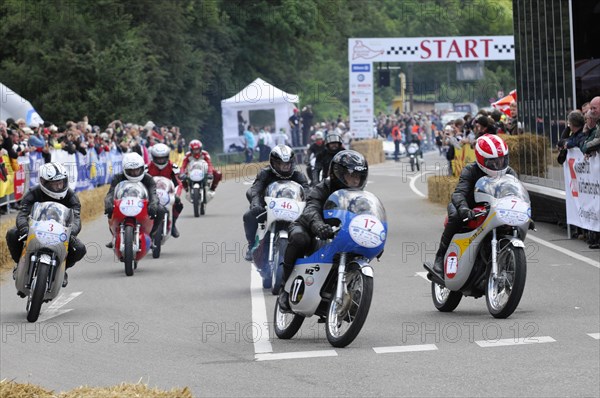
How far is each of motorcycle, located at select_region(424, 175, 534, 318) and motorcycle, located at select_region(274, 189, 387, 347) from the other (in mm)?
1596

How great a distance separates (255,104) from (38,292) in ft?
135

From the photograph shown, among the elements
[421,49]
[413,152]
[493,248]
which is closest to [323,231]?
[493,248]

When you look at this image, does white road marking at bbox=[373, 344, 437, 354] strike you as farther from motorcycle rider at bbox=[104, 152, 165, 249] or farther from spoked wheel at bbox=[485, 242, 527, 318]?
motorcycle rider at bbox=[104, 152, 165, 249]

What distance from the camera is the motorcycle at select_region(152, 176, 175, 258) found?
19.3 meters

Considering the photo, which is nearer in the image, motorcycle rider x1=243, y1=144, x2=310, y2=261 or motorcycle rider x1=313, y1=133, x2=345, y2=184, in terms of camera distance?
motorcycle rider x1=243, y1=144, x2=310, y2=261

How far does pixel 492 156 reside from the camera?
1196cm

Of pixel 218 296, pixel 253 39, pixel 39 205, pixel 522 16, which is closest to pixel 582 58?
pixel 522 16

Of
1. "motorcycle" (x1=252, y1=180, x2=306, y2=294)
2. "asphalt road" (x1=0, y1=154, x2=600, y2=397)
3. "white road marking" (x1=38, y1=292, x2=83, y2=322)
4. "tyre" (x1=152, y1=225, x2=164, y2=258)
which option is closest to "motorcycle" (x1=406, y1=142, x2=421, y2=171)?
"tyre" (x1=152, y1=225, x2=164, y2=258)

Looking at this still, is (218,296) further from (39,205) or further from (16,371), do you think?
(16,371)

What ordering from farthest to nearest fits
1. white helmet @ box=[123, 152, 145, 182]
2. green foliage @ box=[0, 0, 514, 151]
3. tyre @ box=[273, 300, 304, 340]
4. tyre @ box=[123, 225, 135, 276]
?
green foliage @ box=[0, 0, 514, 151] < white helmet @ box=[123, 152, 145, 182] < tyre @ box=[123, 225, 135, 276] < tyre @ box=[273, 300, 304, 340]

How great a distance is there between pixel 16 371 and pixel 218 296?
15.4ft

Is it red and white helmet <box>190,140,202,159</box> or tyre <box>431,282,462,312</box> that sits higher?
red and white helmet <box>190,140,202,159</box>

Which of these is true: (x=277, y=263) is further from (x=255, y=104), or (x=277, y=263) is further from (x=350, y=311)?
(x=255, y=104)

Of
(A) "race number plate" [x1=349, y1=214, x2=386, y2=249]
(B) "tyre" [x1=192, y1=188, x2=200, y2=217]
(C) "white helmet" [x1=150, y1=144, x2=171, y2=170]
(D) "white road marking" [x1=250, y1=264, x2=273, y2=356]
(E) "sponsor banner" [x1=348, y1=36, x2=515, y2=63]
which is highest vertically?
(E) "sponsor banner" [x1=348, y1=36, x2=515, y2=63]
